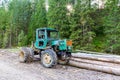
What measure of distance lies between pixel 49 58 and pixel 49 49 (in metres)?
0.54

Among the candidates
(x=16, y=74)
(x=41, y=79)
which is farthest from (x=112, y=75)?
(x=16, y=74)

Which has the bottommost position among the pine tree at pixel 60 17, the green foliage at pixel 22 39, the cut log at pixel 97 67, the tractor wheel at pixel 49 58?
the cut log at pixel 97 67

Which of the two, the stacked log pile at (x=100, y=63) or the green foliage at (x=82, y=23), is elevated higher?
the green foliage at (x=82, y=23)

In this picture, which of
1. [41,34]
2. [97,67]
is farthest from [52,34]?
[97,67]

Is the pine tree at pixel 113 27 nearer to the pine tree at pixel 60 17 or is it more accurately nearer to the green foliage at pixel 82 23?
the green foliage at pixel 82 23

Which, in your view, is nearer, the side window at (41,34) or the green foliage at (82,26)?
the side window at (41,34)

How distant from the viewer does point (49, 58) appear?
8.72 metres

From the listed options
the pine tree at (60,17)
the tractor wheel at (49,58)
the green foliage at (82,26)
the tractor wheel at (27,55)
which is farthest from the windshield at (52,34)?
the pine tree at (60,17)

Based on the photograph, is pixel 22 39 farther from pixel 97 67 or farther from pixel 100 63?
pixel 97 67

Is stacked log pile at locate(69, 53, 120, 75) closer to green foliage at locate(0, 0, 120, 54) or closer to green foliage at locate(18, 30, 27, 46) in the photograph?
green foliage at locate(0, 0, 120, 54)

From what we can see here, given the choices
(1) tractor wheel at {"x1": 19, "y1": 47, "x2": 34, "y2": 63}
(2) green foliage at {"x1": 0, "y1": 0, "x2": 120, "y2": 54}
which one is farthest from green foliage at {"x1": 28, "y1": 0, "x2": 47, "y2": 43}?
(1) tractor wheel at {"x1": 19, "y1": 47, "x2": 34, "y2": 63}

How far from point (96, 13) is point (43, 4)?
1054cm

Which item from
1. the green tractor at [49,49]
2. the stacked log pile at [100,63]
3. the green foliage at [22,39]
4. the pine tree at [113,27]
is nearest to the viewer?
the stacked log pile at [100,63]

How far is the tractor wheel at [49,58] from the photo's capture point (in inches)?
332
